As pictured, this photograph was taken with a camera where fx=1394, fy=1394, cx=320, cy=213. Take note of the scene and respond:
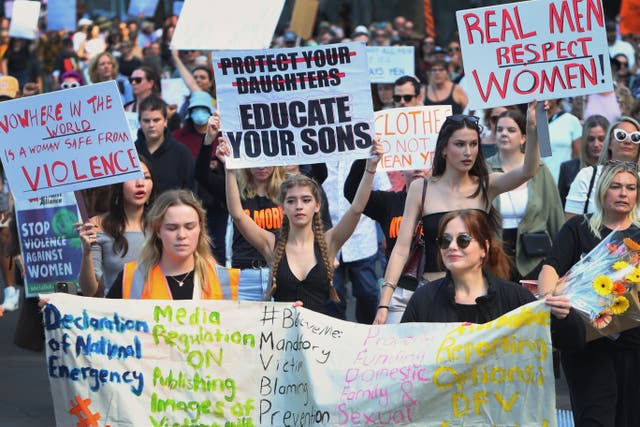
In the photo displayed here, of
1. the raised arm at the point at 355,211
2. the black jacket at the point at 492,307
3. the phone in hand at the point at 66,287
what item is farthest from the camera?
the raised arm at the point at 355,211

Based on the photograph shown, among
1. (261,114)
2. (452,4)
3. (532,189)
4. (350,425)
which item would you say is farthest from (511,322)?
(452,4)

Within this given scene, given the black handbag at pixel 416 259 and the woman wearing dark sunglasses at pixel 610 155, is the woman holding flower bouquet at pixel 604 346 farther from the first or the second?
the woman wearing dark sunglasses at pixel 610 155

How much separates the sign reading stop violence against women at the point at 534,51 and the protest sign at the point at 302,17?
347 inches

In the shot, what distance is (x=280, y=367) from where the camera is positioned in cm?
596

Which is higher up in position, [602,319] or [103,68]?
[103,68]

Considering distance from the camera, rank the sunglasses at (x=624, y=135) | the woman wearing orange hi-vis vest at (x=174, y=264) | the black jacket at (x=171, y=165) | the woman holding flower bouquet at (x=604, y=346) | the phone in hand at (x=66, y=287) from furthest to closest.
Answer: the black jacket at (x=171, y=165) → the sunglasses at (x=624, y=135) → the phone in hand at (x=66, y=287) → the woman holding flower bouquet at (x=604, y=346) → the woman wearing orange hi-vis vest at (x=174, y=264)

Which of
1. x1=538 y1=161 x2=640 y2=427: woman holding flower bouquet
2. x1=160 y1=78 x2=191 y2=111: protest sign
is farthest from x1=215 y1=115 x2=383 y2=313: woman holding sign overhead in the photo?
x1=160 y1=78 x2=191 y2=111: protest sign

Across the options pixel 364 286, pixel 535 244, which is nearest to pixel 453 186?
pixel 535 244

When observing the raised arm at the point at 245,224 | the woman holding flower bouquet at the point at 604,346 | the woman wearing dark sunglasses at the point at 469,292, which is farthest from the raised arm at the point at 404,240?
the woman wearing dark sunglasses at the point at 469,292

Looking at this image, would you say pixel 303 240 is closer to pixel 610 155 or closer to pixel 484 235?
pixel 484 235

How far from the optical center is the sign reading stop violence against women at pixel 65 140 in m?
7.61

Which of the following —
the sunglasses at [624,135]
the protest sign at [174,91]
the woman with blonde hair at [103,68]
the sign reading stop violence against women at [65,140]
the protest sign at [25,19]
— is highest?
the protest sign at [25,19]

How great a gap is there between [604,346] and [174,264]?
202 cm

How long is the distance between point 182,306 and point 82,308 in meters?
0.44
